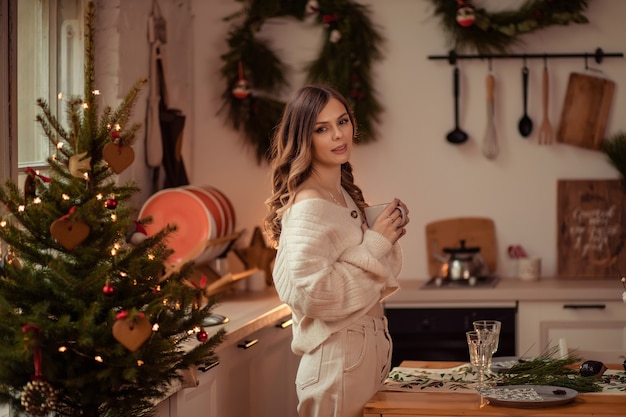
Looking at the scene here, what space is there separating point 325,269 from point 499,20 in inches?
102

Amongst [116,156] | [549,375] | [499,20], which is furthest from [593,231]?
[116,156]

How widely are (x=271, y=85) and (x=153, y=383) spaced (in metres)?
2.97

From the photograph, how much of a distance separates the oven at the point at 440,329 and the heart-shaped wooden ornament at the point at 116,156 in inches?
98.4

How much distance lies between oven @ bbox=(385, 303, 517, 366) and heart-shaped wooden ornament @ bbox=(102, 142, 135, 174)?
250 centimetres

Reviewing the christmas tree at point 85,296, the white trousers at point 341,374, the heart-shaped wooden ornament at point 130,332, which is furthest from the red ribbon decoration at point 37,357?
the white trousers at point 341,374

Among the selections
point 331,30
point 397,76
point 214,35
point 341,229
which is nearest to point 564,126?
point 397,76

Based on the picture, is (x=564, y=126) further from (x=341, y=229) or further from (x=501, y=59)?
(x=341, y=229)

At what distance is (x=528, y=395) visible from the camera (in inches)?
99.7

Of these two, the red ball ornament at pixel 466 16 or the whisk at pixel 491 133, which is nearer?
the red ball ornament at pixel 466 16

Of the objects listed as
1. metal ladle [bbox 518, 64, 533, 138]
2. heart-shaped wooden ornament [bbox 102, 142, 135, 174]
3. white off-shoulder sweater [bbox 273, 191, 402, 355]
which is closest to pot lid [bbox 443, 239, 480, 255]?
metal ladle [bbox 518, 64, 533, 138]

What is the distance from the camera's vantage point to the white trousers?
9.02 feet

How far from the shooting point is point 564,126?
4.93 meters

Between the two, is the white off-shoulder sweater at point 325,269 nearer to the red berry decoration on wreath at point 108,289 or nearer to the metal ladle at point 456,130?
the red berry decoration on wreath at point 108,289

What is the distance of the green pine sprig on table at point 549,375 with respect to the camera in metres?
2.67
